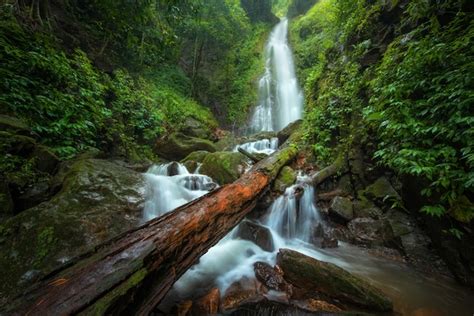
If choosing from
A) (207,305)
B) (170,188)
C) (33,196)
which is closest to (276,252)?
(207,305)

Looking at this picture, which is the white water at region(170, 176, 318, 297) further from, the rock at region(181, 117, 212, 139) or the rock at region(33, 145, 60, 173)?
the rock at region(181, 117, 212, 139)

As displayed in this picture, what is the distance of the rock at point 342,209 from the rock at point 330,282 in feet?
7.15

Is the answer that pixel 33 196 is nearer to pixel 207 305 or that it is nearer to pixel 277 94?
pixel 207 305

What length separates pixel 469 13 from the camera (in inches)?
143

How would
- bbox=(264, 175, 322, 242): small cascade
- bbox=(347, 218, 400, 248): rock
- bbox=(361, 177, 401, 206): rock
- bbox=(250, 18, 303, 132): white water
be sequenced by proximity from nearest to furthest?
1. bbox=(347, 218, 400, 248): rock
2. bbox=(361, 177, 401, 206): rock
3. bbox=(264, 175, 322, 242): small cascade
4. bbox=(250, 18, 303, 132): white water

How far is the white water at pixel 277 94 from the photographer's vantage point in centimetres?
1420

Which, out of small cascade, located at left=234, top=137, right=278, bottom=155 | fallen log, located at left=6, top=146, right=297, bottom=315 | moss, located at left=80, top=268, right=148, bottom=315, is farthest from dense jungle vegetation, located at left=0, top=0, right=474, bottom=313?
moss, located at left=80, top=268, right=148, bottom=315

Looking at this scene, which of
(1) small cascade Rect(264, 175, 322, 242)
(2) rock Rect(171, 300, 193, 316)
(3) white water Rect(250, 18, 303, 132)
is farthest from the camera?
(3) white water Rect(250, 18, 303, 132)

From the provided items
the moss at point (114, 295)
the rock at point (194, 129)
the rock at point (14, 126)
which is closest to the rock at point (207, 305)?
the moss at point (114, 295)

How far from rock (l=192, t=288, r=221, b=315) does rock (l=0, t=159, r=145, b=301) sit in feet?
4.71

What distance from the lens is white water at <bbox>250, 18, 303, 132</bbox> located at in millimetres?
14203

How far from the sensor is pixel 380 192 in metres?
4.99

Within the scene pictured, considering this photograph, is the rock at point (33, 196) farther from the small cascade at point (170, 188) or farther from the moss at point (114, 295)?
the moss at point (114, 295)

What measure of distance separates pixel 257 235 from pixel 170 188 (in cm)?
249
